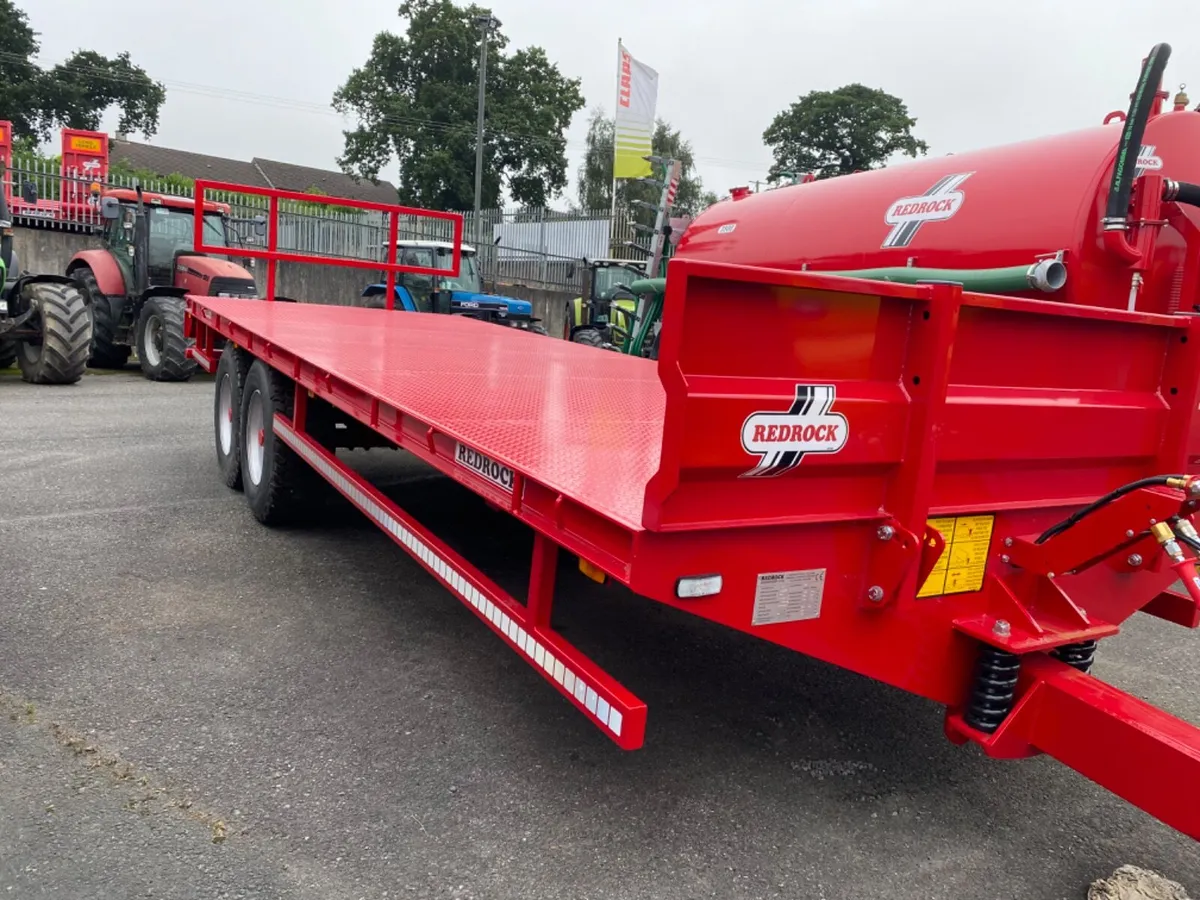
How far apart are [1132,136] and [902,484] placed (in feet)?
6.85

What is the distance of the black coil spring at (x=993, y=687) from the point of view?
251cm

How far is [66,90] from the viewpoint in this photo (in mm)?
47156

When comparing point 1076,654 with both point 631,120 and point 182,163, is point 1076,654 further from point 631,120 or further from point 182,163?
point 182,163

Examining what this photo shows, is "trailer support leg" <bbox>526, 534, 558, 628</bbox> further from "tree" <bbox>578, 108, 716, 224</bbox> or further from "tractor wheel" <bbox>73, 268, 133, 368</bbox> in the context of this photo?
"tree" <bbox>578, 108, 716, 224</bbox>

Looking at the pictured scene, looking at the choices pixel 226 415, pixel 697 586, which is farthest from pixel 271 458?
pixel 697 586

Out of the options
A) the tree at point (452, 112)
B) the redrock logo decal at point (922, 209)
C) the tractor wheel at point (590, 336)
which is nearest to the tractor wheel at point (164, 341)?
the tractor wheel at point (590, 336)

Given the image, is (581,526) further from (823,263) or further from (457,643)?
(823,263)

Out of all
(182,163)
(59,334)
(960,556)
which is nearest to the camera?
(960,556)

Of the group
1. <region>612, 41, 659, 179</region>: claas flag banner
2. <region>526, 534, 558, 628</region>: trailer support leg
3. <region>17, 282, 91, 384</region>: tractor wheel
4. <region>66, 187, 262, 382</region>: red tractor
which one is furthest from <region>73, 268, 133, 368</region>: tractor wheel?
<region>612, 41, 659, 179</region>: claas flag banner

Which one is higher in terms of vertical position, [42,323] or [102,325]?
[42,323]

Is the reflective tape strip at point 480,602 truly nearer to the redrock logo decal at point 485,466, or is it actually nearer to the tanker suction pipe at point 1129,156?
the redrock logo decal at point 485,466

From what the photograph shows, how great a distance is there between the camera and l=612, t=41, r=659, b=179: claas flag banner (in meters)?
22.9

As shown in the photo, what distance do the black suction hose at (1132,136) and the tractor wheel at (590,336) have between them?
454 inches

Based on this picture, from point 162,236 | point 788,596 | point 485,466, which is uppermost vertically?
point 162,236
